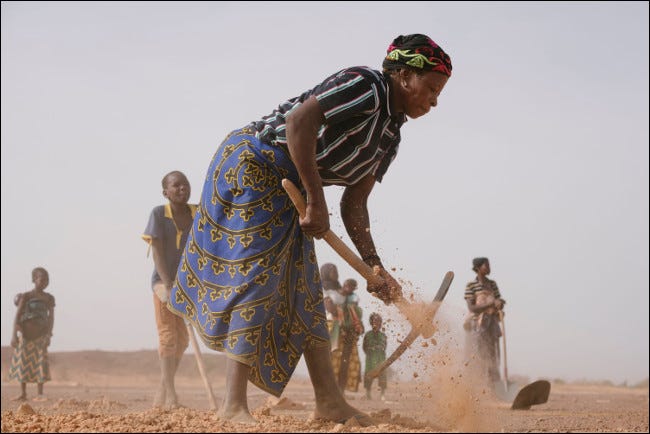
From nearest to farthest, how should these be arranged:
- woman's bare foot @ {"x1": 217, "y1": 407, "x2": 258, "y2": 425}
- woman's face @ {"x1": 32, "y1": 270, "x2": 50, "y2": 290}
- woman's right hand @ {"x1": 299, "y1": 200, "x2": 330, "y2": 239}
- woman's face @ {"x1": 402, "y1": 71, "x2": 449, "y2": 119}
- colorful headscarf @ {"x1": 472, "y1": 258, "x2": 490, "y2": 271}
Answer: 1. woman's bare foot @ {"x1": 217, "y1": 407, "x2": 258, "y2": 425}
2. woman's right hand @ {"x1": 299, "y1": 200, "x2": 330, "y2": 239}
3. woman's face @ {"x1": 402, "y1": 71, "x2": 449, "y2": 119}
4. colorful headscarf @ {"x1": 472, "y1": 258, "x2": 490, "y2": 271}
5. woman's face @ {"x1": 32, "y1": 270, "x2": 50, "y2": 290}

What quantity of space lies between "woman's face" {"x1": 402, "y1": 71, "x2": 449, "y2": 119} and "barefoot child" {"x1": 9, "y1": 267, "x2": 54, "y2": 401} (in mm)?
9761

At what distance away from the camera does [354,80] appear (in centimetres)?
394

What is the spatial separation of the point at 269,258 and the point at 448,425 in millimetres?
1267

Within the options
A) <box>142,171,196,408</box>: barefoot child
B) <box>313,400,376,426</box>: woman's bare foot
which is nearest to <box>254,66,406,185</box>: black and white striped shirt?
<box>313,400,376,426</box>: woman's bare foot

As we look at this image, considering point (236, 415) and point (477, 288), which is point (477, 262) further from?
point (236, 415)

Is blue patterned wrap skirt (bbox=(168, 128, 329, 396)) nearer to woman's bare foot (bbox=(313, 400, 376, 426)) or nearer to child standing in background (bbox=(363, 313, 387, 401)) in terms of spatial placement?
woman's bare foot (bbox=(313, 400, 376, 426))

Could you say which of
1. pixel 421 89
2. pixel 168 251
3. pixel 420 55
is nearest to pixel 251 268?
pixel 421 89

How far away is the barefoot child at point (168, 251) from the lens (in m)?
7.57

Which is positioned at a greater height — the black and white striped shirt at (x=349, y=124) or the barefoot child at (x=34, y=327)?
the black and white striped shirt at (x=349, y=124)

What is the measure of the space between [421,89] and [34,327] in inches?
399

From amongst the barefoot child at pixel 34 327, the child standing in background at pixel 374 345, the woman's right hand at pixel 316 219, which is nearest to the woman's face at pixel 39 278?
the barefoot child at pixel 34 327

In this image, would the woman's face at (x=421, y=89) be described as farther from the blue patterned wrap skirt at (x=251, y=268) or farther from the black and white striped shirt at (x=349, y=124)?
the blue patterned wrap skirt at (x=251, y=268)

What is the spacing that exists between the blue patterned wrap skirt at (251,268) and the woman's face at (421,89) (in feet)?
2.21

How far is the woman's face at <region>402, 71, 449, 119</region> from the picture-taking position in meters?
4.10
